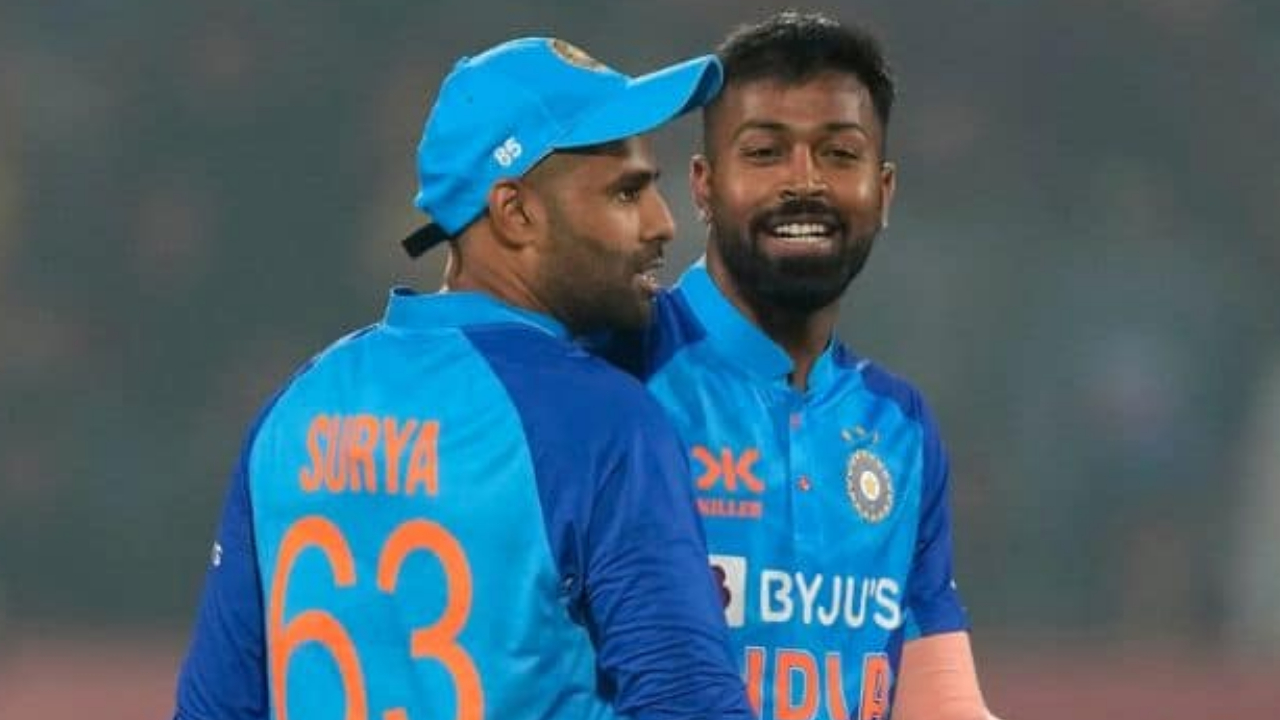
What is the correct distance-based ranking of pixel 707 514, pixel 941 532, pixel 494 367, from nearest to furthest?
pixel 494 367 < pixel 707 514 < pixel 941 532

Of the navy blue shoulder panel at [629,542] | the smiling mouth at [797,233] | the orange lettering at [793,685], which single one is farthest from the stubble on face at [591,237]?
the orange lettering at [793,685]

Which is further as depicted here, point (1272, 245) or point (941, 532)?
point (1272, 245)

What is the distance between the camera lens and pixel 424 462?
2.31m

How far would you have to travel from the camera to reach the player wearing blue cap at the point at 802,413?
280 cm

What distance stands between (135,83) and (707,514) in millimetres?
4275

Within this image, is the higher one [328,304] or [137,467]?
[328,304]

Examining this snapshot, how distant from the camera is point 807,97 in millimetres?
2873

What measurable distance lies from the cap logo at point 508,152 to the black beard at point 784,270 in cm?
51

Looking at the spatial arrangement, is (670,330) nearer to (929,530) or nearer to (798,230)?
(798,230)

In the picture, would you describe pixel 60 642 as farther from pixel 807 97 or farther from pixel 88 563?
pixel 807 97

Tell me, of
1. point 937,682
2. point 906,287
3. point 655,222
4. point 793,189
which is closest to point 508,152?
point 655,222

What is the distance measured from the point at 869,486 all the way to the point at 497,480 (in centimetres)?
73

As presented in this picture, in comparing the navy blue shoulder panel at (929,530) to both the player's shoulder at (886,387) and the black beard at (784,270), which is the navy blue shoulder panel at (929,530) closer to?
the player's shoulder at (886,387)

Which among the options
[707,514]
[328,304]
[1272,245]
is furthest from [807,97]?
[1272,245]
